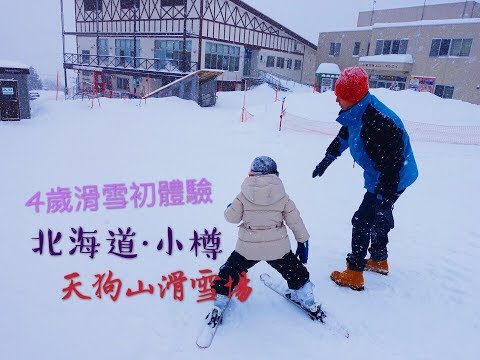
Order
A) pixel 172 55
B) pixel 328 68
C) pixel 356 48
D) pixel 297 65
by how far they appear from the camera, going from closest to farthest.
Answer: pixel 172 55 < pixel 356 48 < pixel 328 68 < pixel 297 65

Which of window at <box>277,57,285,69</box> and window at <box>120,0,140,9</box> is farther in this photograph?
window at <box>277,57,285,69</box>

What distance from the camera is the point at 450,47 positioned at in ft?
78.8

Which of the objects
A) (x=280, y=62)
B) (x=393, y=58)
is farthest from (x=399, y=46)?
(x=280, y=62)

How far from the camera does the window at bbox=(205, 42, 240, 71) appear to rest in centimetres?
2500

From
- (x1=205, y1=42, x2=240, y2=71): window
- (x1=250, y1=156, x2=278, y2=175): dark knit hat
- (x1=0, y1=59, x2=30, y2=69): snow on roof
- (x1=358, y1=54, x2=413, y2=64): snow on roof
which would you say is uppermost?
(x1=358, y1=54, x2=413, y2=64): snow on roof

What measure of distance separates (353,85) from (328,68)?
3116 centimetres

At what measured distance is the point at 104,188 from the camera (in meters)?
5.84

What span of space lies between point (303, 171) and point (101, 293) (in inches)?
198

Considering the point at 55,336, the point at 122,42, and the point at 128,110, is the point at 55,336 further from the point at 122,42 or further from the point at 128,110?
the point at 122,42

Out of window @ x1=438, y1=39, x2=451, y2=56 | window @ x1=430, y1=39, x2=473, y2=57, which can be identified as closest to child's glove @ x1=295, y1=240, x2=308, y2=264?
window @ x1=430, y1=39, x2=473, y2=57

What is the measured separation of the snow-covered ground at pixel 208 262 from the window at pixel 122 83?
2129 cm

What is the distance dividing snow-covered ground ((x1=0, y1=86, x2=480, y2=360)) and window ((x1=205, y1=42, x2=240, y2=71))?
17.8 meters

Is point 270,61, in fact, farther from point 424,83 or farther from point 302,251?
point 302,251

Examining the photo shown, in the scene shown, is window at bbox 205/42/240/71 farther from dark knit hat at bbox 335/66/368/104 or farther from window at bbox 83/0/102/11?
dark knit hat at bbox 335/66/368/104
